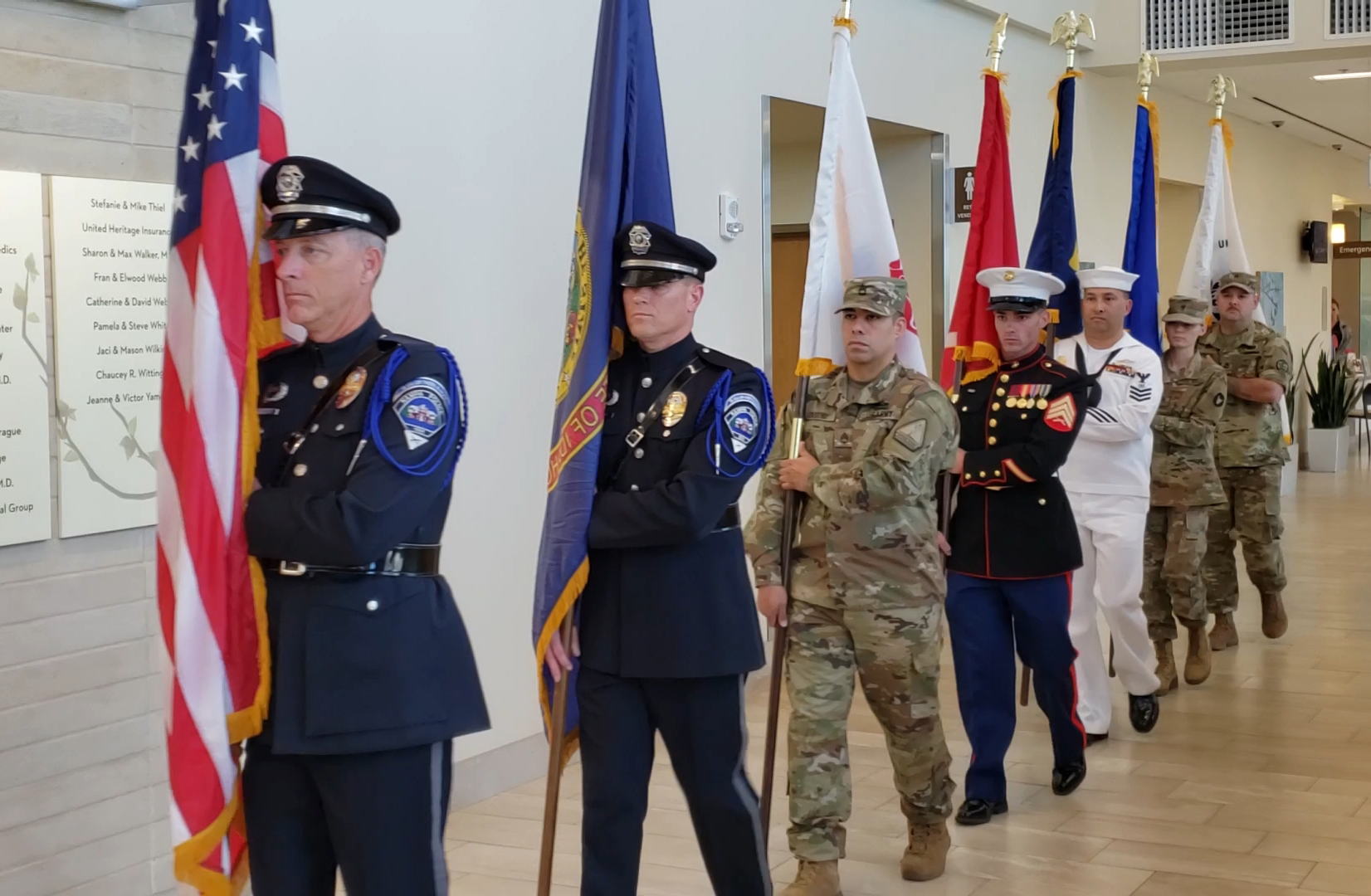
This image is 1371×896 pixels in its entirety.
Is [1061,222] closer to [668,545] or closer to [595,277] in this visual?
[595,277]

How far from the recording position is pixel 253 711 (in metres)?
2.42

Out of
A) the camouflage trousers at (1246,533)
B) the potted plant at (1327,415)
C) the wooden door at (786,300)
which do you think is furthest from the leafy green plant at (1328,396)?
the camouflage trousers at (1246,533)

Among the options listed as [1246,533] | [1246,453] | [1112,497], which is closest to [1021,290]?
[1112,497]

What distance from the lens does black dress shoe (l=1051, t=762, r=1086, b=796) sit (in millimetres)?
4797

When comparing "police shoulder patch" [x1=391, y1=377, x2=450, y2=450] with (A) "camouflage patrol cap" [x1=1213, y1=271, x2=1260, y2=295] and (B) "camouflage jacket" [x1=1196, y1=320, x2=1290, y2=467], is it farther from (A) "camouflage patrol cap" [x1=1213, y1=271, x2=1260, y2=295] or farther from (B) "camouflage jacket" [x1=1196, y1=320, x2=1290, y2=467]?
(A) "camouflage patrol cap" [x1=1213, y1=271, x2=1260, y2=295]

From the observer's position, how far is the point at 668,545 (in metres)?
3.09

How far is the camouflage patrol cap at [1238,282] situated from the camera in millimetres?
7141

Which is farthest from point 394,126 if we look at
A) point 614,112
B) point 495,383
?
point 614,112

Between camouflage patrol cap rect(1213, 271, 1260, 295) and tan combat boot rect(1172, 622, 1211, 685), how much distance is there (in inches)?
69.1

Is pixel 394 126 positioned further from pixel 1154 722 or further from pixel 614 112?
pixel 1154 722

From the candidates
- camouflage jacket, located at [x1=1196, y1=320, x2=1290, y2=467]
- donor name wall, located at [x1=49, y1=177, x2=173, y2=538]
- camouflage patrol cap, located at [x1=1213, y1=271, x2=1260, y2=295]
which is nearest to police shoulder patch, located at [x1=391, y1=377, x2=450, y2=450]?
donor name wall, located at [x1=49, y1=177, x2=173, y2=538]

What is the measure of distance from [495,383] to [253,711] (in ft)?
8.31

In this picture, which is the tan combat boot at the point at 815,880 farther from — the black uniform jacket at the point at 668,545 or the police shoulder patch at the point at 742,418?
the police shoulder patch at the point at 742,418

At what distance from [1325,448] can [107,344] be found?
1419 centimetres
